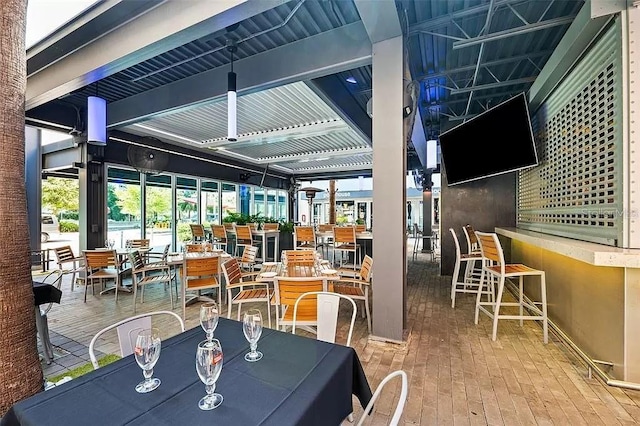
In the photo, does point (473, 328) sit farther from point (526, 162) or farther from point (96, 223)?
point (96, 223)

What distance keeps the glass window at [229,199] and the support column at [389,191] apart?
8.02m

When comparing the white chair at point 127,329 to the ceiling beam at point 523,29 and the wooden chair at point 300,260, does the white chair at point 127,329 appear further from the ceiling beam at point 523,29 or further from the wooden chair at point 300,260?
the ceiling beam at point 523,29

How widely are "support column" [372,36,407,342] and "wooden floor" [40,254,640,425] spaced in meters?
0.36

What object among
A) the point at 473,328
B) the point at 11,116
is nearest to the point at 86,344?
the point at 11,116

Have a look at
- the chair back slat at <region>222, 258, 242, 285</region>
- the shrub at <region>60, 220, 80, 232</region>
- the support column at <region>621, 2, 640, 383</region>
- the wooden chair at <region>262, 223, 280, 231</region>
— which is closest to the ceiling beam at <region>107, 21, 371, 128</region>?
the support column at <region>621, 2, 640, 383</region>

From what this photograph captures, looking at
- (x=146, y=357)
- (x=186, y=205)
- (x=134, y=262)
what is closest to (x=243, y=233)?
(x=134, y=262)

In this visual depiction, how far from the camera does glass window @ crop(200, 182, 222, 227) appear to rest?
31.1 ft

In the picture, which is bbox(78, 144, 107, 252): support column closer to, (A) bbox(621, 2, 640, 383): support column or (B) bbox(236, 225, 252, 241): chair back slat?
(B) bbox(236, 225, 252, 241): chair back slat

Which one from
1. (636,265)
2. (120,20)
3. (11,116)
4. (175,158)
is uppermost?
(120,20)

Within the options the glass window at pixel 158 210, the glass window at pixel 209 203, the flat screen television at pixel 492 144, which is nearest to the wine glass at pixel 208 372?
the flat screen television at pixel 492 144

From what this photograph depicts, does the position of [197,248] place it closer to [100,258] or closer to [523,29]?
[100,258]

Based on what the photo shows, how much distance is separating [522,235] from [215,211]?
8.80m

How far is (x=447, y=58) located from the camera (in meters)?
4.24

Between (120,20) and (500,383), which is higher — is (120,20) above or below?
above
